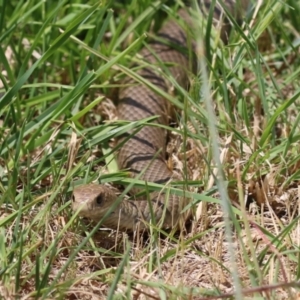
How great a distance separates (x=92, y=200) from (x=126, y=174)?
343mm

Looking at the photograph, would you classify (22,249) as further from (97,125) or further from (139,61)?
(139,61)

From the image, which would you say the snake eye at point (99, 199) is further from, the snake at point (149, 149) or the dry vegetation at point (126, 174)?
the dry vegetation at point (126, 174)

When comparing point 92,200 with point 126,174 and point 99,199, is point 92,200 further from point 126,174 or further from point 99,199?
point 126,174

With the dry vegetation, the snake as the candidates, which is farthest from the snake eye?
the dry vegetation

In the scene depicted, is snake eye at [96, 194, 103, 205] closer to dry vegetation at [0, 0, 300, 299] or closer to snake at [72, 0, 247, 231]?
snake at [72, 0, 247, 231]

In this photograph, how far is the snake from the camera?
10.9 ft

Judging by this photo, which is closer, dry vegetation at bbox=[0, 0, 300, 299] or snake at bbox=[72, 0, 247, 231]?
dry vegetation at bbox=[0, 0, 300, 299]

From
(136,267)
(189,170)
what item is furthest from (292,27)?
(136,267)

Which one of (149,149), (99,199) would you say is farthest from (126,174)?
(149,149)

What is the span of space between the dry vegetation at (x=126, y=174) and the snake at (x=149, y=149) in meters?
0.06

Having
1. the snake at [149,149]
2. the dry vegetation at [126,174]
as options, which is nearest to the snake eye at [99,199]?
the snake at [149,149]

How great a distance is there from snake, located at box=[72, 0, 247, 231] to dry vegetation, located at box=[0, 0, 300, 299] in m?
0.06

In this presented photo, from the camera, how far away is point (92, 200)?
10.7ft

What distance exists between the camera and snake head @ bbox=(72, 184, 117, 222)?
3232mm
